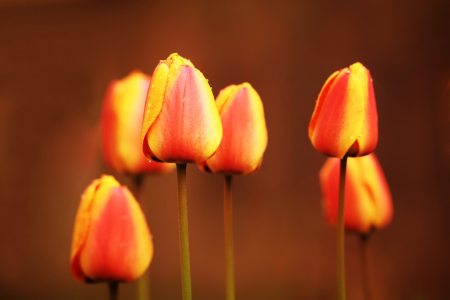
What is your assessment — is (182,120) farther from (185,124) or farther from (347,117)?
(347,117)

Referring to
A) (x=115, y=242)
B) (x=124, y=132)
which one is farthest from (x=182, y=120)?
(x=124, y=132)

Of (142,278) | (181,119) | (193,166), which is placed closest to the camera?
(181,119)

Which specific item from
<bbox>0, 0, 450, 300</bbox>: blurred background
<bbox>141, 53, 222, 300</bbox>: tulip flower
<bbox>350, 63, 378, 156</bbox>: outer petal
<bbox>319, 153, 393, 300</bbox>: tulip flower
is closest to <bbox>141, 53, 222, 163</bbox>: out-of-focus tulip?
<bbox>141, 53, 222, 300</bbox>: tulip flower

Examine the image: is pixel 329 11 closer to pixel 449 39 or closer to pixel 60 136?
pixel 449 39

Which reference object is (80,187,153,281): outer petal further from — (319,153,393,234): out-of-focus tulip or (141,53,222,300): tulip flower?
(319,153,393,234): out-of-focus tulip

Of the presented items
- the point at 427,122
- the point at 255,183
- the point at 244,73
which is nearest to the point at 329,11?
the point at 244,73

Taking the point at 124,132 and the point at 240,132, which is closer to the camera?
the point at 240,132
